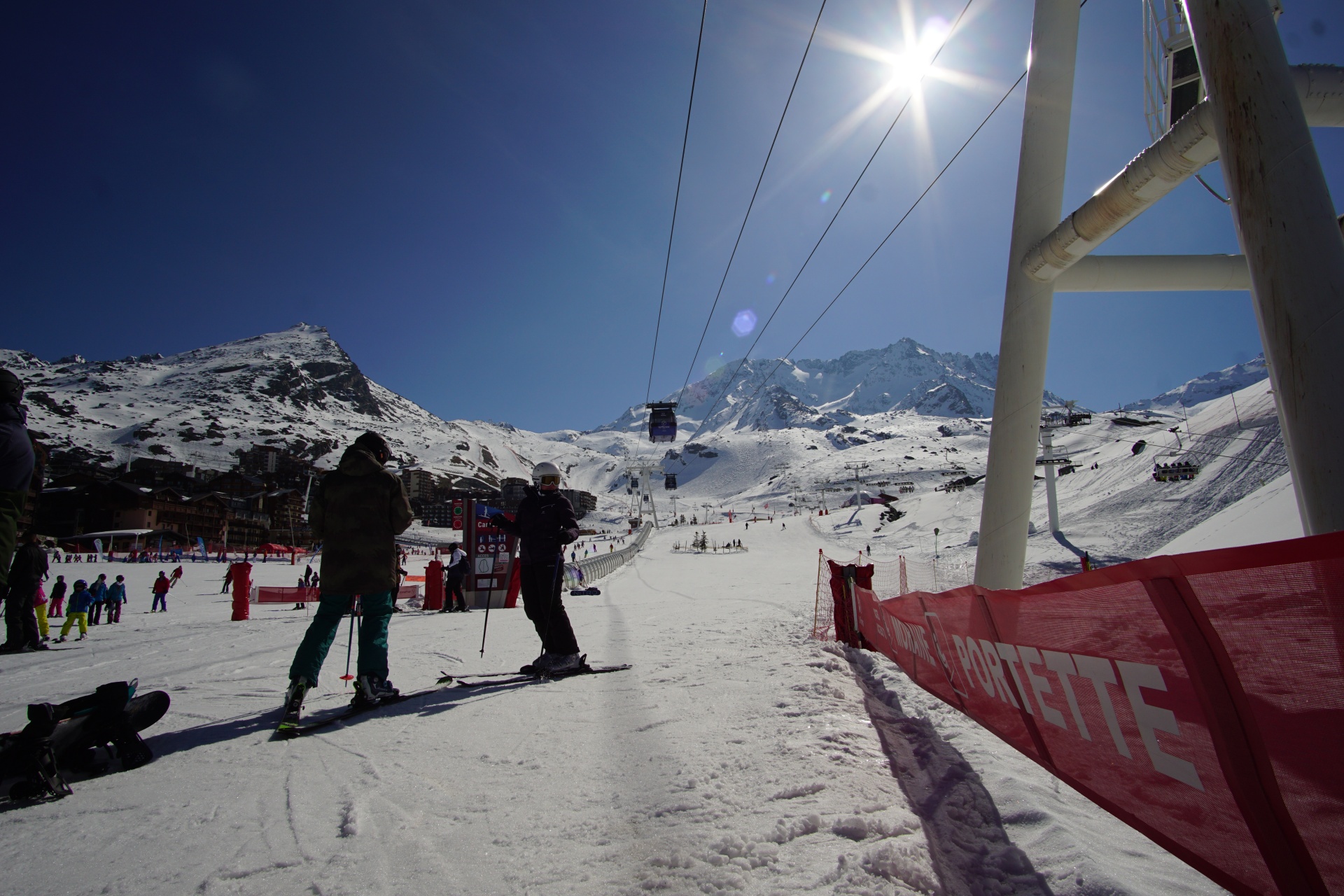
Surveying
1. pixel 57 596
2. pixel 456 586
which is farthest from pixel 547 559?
pixel 57 596

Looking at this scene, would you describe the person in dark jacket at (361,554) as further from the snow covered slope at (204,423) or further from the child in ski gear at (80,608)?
the snow covered slope at (204,423)

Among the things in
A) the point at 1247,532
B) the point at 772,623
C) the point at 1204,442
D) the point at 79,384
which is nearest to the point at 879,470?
the point at 1204,442

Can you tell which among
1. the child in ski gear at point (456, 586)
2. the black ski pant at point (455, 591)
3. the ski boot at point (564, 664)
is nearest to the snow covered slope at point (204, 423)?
the child in ski gear at point (456, 586)

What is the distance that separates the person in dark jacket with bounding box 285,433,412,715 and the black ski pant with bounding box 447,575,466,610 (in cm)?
1004

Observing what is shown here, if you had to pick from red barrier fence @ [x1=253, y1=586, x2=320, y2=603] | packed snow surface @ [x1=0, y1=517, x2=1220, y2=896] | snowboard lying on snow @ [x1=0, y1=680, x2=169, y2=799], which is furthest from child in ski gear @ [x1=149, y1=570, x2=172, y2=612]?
snowboard lying on snow @ [x1=0, y1=680, x2=169, y2=799]

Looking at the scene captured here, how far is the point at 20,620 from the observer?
22.6 ft

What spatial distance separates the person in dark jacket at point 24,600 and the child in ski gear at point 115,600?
793cm

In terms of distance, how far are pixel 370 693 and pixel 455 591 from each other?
10382 mm

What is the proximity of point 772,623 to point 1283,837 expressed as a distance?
660cm

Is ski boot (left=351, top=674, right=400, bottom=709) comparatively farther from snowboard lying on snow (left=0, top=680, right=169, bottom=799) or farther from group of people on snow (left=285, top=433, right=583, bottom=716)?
snowboard lying on snow (left=0, top=680, right=169, bottom=799)

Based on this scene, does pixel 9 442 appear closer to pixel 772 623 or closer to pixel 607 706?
pixel 607 706

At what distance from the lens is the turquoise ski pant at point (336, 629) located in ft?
11.0

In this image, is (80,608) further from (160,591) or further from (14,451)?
(14,451)

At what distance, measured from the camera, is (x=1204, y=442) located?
33.8 meters
